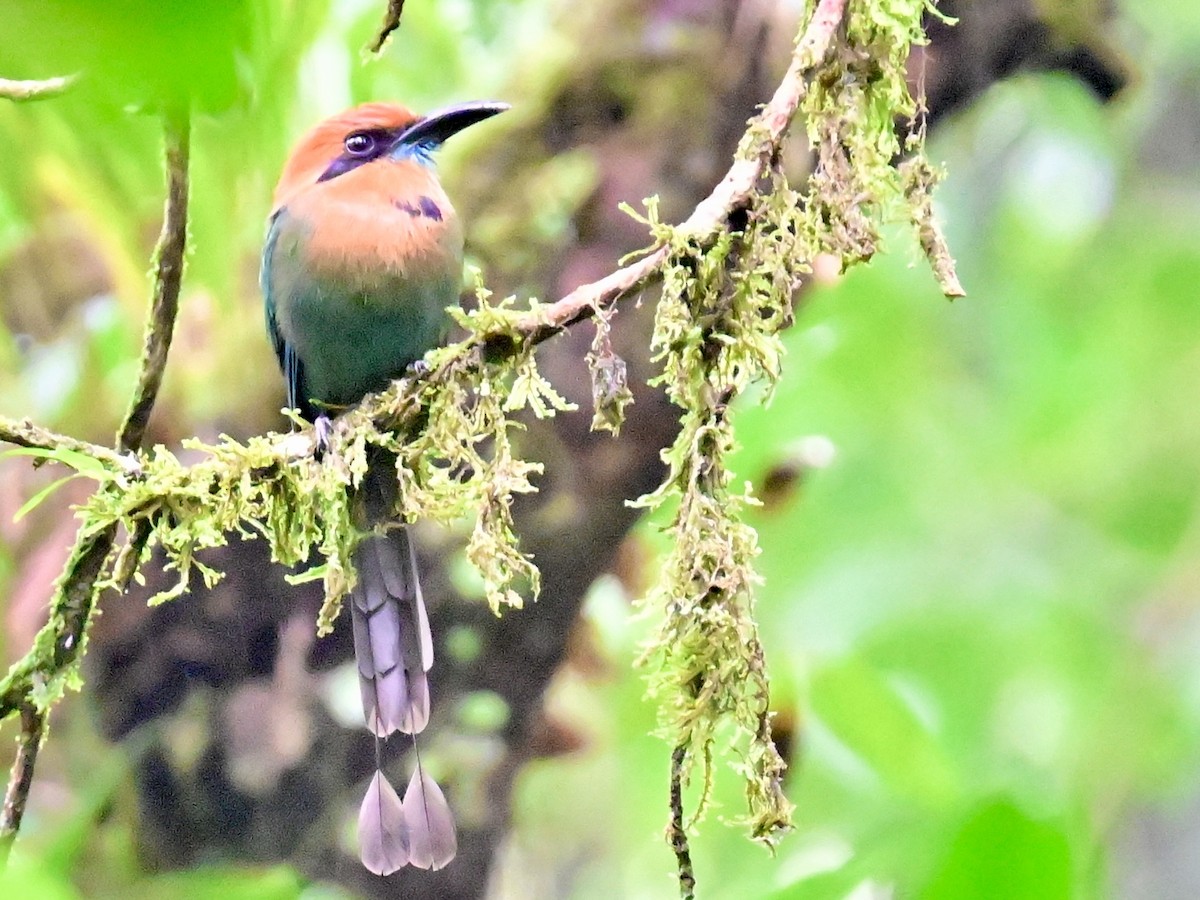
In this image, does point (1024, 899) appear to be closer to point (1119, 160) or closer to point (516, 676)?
point (516, 676)

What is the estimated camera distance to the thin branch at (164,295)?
40.6 inches

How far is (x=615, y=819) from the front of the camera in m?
2.04

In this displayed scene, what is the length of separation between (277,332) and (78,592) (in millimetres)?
494

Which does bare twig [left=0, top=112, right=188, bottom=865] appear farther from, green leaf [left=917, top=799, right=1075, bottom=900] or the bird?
green leaf [left=917, top=799, right=1075, bottom=900]

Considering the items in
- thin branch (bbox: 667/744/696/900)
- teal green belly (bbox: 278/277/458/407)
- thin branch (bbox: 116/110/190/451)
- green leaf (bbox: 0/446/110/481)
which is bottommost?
thin branch (bbox: 667/744/696/900)

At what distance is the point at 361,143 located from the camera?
4.71 feet

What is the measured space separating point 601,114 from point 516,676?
2.74 feet

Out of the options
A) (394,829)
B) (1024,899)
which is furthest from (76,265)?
(1024,899)

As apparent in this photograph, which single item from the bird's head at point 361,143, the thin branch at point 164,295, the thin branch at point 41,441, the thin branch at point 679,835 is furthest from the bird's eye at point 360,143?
the thin branch at point 679,835

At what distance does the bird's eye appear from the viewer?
143 centimetres

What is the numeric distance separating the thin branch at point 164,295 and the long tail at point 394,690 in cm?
27

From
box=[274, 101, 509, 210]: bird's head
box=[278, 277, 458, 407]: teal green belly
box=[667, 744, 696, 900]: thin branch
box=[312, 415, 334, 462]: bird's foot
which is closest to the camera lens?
box=[667, 744, 696, 900]: thin branch

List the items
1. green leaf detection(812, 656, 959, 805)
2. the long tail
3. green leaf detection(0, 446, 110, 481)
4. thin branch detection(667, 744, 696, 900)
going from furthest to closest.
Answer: green leaf detection(812, 656, 959, 805) < the long tail < green leaf detection(0, 446, 110, 481) < thin branch detection(667, 744, 696, 900)

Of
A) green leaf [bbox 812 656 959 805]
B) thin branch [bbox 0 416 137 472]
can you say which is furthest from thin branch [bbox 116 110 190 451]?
green leaf [bbox 812 656 959 805]
